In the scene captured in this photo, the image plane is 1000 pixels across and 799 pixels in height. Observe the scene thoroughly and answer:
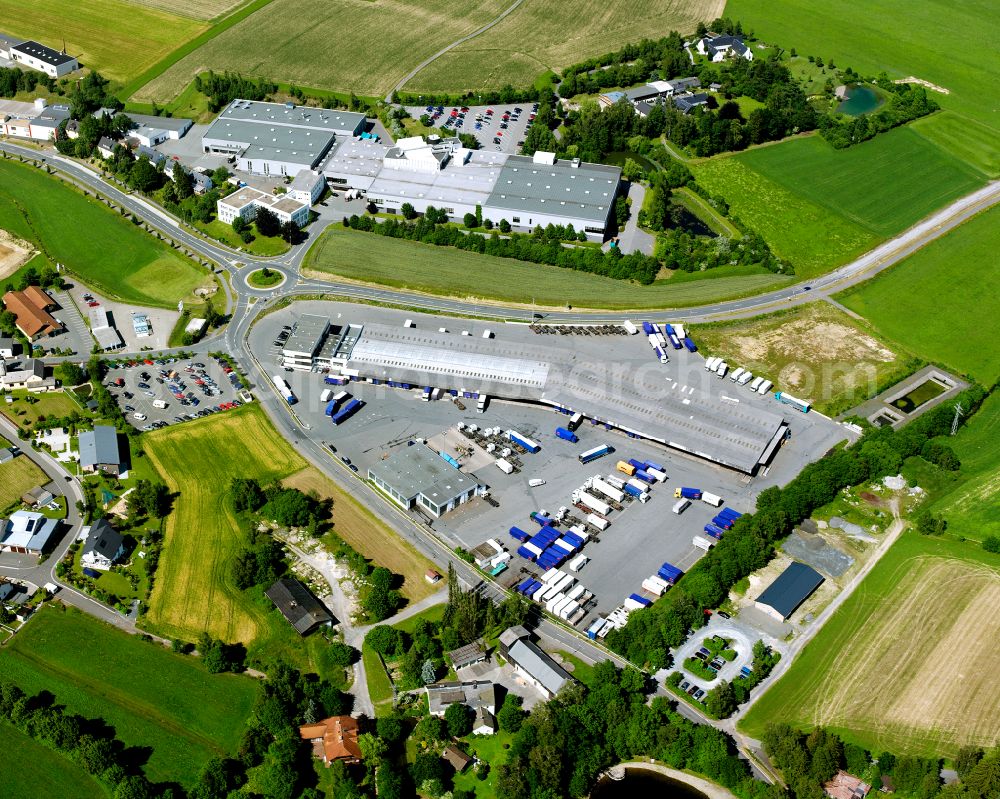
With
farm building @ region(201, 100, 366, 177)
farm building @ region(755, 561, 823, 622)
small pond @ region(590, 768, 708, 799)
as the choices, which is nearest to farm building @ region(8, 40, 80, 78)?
farm building @ region(201, 100, 366, 177)

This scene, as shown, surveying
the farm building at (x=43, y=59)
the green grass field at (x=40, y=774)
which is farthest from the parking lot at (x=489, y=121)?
the green grass field at (x=40, y=774)

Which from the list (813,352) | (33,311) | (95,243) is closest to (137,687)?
(33,311)

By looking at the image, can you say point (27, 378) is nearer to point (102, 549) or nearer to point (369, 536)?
point (102, 549)

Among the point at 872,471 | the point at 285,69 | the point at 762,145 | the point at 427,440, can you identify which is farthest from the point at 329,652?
the point at 285,69

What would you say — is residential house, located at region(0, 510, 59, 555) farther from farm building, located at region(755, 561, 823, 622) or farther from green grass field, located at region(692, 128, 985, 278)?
green grass field, located at region(692, 128, 985, 278)

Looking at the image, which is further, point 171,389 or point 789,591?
point 171,389

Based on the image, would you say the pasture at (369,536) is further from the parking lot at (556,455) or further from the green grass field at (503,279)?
the green grass field at (503,279)
